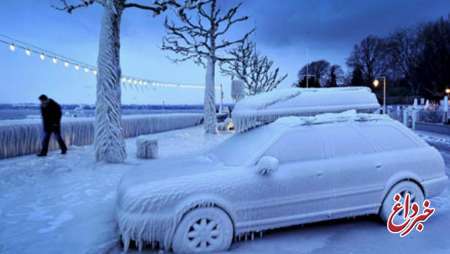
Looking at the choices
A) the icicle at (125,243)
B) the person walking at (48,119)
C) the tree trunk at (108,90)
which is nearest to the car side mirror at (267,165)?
the icicle at (125,243)

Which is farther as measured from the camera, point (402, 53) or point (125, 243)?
point (402, 53)

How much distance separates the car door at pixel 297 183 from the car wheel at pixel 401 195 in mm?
753

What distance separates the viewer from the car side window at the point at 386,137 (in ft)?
13.2

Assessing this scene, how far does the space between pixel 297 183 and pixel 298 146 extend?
1.40 ft

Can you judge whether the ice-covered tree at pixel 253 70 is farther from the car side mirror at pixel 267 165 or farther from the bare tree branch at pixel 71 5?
the car side mirror at pixel 267 165

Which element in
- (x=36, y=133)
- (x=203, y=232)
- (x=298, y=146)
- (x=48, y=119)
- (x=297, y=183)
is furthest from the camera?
(x=36, y=133)

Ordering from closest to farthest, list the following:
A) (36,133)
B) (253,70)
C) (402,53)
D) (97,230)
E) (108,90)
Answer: (97,230), (108,90), (36,133), (253,70), (402,53)

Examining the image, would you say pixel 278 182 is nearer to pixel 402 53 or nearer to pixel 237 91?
pixel 237 91

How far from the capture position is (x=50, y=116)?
930 centimetres

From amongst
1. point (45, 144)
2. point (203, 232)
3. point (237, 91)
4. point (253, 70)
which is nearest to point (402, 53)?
point (253, 70)

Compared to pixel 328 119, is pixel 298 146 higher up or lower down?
lower down

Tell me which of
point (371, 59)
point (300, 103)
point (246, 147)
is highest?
point (371, 59)

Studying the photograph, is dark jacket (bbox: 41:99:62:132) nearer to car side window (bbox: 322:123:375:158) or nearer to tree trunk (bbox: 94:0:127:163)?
tree trunk (bbox: 94:0:127:163)

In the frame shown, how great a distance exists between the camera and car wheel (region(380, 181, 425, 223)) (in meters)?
3.89
